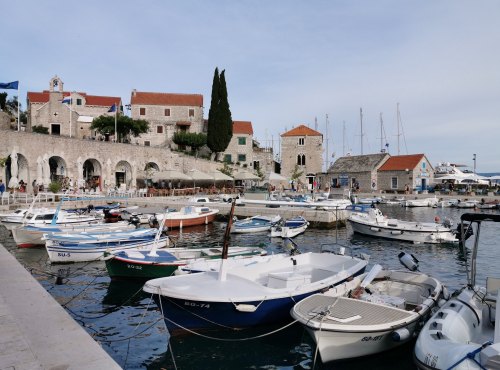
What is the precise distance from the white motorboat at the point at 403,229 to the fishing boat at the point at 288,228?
134 inches

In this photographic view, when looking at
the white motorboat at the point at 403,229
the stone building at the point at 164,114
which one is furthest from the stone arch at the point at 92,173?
the white motorboat at the point at 403,229

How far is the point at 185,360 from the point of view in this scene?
8516mm

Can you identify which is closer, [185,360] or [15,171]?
[185,360]

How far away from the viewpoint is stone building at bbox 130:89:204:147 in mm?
63219

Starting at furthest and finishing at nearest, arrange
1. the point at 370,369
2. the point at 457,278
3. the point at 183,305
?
the point at 457,278 → the point at 183,305 → the point at 370,369

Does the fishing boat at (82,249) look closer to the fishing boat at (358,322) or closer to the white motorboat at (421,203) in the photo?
the fishing boat at (358,322)

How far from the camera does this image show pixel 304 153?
221 feet

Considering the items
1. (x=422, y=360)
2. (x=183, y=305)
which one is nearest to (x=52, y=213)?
(x=183, y=305)

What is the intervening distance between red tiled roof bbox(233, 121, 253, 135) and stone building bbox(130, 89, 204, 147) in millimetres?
5765

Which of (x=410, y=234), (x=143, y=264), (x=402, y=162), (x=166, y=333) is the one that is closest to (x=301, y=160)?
(x=402, y=162)

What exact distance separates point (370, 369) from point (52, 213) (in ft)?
66.6

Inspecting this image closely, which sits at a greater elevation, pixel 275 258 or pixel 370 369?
pixel 275 258

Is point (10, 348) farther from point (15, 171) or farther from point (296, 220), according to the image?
point (15, 171)

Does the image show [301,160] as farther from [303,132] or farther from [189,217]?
[189,217]
